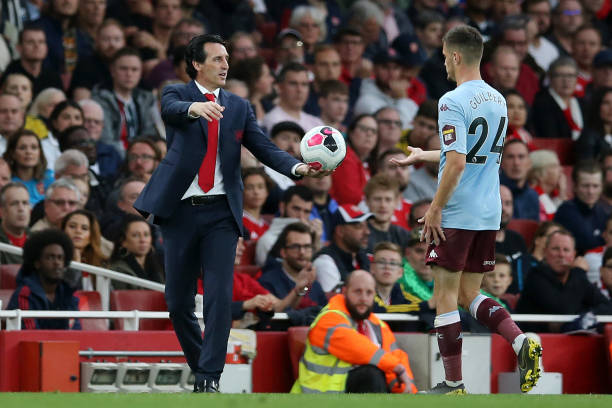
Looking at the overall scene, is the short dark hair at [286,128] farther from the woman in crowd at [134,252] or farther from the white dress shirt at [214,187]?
the white dress shirt at [214,187]

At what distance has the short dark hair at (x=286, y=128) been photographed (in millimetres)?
14133

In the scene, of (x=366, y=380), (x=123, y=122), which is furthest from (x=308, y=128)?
(x=366, y=380)

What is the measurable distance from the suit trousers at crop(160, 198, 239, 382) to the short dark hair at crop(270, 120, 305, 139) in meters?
5.53

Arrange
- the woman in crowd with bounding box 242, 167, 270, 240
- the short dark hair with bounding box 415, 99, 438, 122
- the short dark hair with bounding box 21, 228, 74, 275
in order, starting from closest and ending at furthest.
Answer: the short dark hair with bounding box 21, 228, 74, 275 → the woman in crowd with bounding box 242, 167, 270, 240 → the short dark hair with bounding box 415, 99, 438, 122

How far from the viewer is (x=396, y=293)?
12336mm

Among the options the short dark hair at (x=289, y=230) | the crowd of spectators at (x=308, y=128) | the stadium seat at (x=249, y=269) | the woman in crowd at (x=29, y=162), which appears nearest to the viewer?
the crowd of spectators at (x=308, y=128)

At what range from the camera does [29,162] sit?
12.8m

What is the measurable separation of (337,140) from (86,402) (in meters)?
2.53

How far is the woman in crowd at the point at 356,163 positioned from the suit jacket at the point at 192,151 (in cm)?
566

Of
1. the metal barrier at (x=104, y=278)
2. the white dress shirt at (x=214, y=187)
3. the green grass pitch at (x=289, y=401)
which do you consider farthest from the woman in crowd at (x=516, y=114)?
the green grass pitch at (x=289, y=401)

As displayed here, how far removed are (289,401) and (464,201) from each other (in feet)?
6.12

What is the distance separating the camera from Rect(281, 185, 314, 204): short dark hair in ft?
43.1

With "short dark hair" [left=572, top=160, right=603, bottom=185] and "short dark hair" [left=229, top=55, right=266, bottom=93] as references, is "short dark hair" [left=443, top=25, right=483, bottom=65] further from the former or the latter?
"short dark hair" [left=572, top=160, right=603, bottom=185]

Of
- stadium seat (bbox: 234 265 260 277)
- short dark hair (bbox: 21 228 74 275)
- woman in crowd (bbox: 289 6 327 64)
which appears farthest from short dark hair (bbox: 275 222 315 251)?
woman in crowd (bbox: 289 6 327 64)
